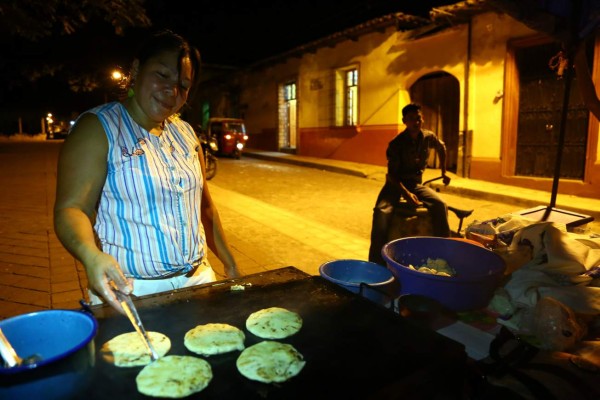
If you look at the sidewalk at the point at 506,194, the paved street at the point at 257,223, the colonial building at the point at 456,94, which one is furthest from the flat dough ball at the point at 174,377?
the sidewalk at the point at 506,194

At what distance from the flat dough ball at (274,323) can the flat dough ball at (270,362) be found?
0.05 meters

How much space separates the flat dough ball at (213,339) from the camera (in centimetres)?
135

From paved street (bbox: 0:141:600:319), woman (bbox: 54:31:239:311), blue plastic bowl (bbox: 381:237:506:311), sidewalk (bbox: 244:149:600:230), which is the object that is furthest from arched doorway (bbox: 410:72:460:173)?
woman (bbox: 54:31:239:311)

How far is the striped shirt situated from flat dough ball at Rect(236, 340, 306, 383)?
64 cm

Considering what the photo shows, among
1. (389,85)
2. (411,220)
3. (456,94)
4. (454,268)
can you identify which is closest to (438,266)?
(454,268)

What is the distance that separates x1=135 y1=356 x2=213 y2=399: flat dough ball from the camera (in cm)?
116

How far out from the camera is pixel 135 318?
1.30 metres

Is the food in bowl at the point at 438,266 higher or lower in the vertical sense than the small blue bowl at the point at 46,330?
lower

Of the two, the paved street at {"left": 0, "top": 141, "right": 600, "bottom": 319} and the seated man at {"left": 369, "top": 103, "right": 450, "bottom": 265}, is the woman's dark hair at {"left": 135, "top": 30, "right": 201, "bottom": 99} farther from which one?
the seated man at {"left": 369, "top": 103, "right": 450, "bottom": 265}

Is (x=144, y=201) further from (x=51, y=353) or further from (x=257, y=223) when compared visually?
(x=257, y=223)

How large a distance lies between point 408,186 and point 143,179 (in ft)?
12.1

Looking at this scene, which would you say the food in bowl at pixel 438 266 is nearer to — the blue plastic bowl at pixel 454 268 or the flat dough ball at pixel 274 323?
the blue plastic bowl at pixel 454 268

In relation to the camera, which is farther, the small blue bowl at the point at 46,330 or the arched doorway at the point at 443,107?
the arched doorway at the point at 443,107

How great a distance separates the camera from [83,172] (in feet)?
5.19
